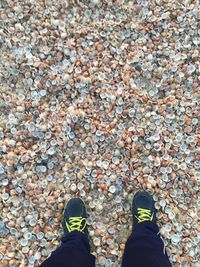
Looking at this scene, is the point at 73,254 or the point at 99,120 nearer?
the point at 73,254

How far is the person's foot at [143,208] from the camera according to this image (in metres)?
2.41

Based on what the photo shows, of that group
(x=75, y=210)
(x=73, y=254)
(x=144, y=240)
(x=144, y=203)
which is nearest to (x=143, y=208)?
(x=144, y=203)

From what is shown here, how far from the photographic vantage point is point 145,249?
2119 millimetres

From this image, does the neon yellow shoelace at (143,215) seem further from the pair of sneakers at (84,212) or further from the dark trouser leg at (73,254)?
the dark trouser leg at (73,254)

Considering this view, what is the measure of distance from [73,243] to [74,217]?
0.20 m

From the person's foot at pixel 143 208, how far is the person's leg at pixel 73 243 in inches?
11.9

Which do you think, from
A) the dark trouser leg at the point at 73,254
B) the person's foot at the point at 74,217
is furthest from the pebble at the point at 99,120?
the dark trouser leg at the point at 73,254

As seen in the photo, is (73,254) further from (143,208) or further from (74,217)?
(143,208)

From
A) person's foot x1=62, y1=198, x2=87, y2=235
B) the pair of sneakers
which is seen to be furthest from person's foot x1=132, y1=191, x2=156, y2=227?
person's foot x1=62, y1=198, x2=87, y2=235

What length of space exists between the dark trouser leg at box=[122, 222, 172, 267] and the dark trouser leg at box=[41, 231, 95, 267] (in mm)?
201

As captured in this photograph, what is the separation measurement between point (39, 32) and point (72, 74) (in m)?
0.37

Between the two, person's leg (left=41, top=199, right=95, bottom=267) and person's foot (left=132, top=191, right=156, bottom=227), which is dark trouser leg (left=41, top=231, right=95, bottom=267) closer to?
person's leg (left=41, top=199, right=95, bottom=267)

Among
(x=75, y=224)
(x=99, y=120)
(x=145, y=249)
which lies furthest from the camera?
(x=99, y=120)

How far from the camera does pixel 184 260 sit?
94.7 inches
